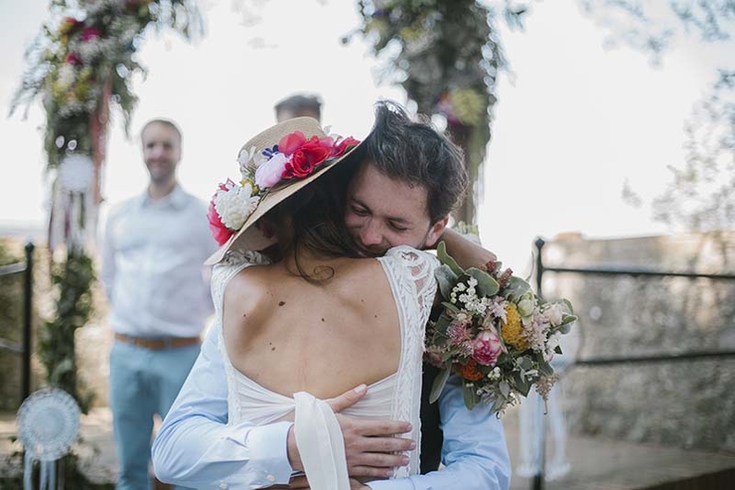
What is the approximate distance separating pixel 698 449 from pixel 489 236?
213 cm

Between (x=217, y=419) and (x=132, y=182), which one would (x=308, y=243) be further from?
(x=132, y=182)

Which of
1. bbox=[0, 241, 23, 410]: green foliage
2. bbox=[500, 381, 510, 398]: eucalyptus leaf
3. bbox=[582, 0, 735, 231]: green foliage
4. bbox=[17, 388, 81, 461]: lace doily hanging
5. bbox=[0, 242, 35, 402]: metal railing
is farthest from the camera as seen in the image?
bbox=[0, 241, 23, 410]: green foliage

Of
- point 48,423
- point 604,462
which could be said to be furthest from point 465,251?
point 604,462

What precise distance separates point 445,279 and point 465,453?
0.35 metres

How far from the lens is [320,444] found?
1.51 metres

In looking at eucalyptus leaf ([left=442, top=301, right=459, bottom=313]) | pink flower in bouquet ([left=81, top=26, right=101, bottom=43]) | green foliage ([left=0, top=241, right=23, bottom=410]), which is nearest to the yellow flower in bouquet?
eucalyptus leaf ([left=442, top=301, right=459, bottom=313])

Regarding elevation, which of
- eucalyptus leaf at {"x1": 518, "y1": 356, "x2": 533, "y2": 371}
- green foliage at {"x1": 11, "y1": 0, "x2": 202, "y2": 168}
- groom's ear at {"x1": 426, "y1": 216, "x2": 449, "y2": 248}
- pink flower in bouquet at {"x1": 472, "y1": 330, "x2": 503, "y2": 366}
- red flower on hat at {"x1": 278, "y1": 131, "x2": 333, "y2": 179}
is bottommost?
eucalyptus leaf at {"x1": 518, "y1": 356, "x2": 533, "y2": 371}

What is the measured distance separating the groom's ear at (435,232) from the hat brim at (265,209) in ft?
0.85

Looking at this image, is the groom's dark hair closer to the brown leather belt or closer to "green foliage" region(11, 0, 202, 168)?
the brown leather belt

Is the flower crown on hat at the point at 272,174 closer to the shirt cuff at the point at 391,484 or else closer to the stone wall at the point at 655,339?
the shirt cuff at the point at 391,484

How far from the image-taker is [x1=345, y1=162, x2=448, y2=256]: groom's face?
1.75 metres

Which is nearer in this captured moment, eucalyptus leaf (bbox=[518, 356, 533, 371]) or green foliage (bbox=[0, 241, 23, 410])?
eucalyptus leaf (bbox=[518, 356, 533, 371])

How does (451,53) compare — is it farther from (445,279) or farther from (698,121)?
(445,279)

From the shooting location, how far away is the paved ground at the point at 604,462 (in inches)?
170
